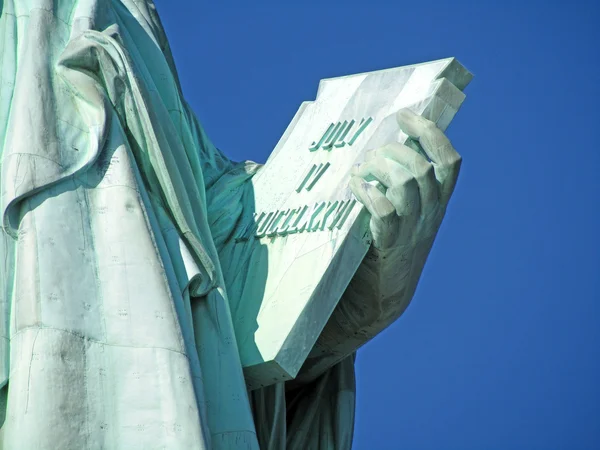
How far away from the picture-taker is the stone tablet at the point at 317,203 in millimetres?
13320

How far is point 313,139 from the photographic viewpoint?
47.9ft

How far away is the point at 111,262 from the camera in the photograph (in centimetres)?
1283

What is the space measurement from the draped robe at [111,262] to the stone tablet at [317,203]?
0.80ft

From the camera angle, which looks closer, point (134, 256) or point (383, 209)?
point (134, 256)

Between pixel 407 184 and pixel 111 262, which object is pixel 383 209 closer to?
pixel 407 184

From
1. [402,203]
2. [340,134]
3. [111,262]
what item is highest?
[340,134]

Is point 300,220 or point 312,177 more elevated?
point 312,177

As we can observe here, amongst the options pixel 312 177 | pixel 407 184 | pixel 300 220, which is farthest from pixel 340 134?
pixel 407 184

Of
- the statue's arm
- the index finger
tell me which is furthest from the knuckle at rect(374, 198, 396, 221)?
the index finger

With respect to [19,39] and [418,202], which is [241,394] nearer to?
[418,202]

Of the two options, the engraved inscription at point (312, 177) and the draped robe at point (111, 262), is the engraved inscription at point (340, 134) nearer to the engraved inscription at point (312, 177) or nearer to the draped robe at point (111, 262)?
the engraved inscription at point (312, 177)

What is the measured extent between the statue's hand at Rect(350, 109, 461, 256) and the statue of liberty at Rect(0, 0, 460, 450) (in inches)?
0.5

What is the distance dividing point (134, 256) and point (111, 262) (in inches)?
5.4

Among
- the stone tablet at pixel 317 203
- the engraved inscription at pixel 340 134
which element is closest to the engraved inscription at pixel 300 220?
the stone tablet at pixel 317 203
